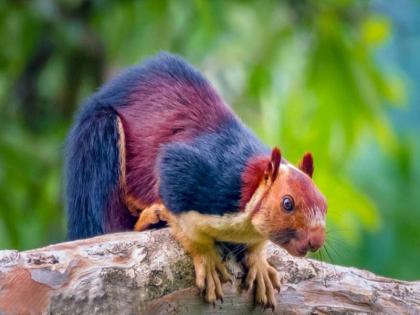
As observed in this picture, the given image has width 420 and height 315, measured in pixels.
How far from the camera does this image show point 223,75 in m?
8.23

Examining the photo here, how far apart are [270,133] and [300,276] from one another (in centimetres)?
304

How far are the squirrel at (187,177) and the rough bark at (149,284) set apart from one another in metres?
0.07

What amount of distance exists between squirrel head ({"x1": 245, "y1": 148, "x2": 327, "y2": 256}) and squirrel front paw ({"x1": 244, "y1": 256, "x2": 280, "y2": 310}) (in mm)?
264

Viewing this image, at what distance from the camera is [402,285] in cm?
472

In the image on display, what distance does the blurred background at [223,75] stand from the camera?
737cm

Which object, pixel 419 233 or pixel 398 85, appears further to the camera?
pixel 419 233

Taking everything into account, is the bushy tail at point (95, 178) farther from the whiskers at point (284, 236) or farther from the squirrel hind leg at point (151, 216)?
the whiskers at point (284, 236)

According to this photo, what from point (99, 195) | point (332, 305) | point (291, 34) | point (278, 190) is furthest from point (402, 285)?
point (291, 34)

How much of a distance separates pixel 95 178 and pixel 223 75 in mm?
3449

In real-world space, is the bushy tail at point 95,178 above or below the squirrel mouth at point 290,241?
above

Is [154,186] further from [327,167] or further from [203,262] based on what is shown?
[327,167]

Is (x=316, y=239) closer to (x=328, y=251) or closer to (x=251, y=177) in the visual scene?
(x=251, y=177)

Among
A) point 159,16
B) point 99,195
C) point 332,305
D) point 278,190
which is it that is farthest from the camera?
point 159,16

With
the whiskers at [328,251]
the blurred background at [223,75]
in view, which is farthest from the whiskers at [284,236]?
the blurred background at [223,75]
